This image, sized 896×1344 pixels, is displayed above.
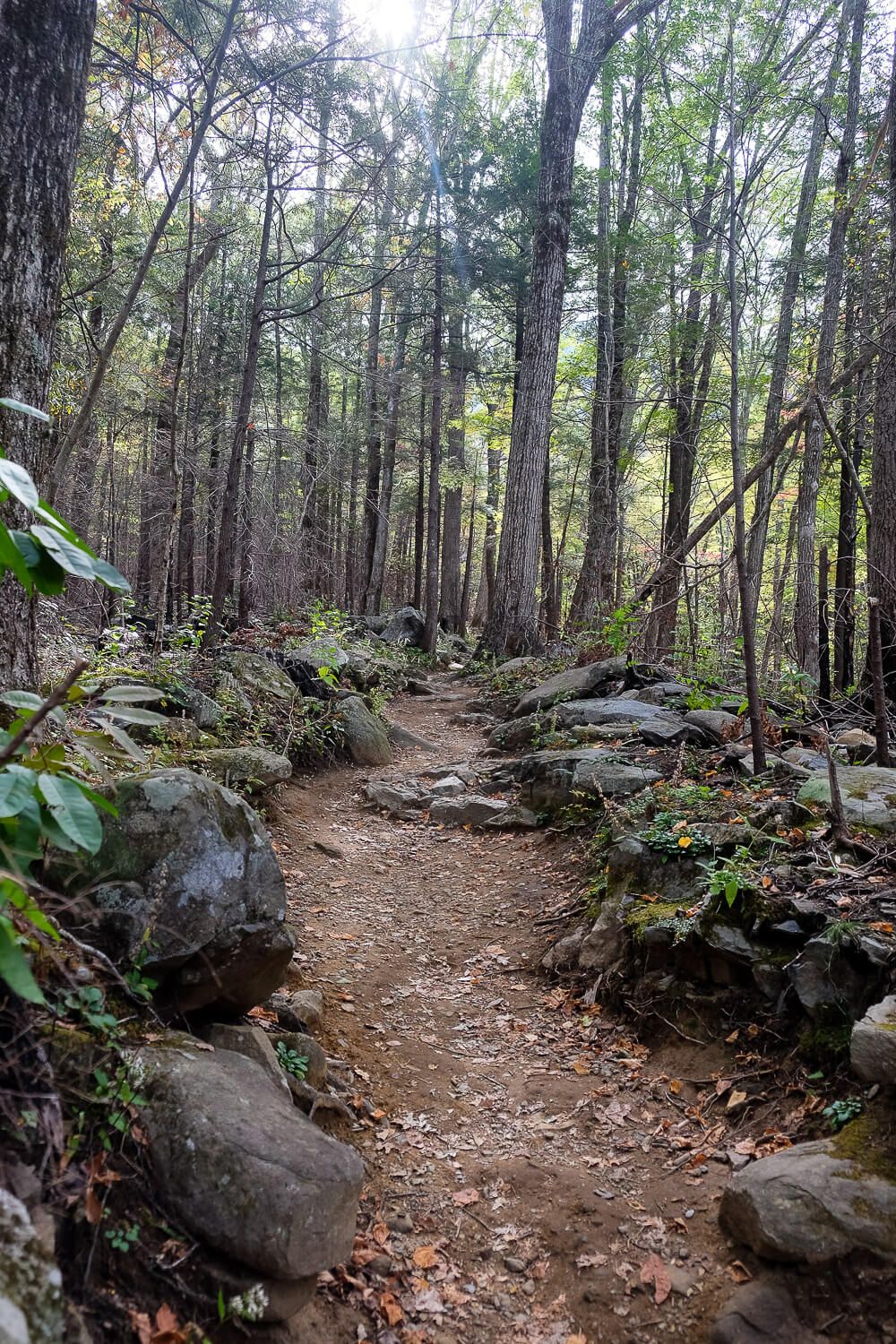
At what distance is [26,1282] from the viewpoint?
4.50 feet

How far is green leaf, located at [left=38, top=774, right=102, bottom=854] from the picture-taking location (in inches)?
62.7

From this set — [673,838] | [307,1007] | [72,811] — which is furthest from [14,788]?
→ [673,838]

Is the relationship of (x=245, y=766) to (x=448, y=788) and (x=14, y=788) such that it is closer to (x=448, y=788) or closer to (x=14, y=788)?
(x=448, y=788)

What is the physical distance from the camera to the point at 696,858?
13.9ft

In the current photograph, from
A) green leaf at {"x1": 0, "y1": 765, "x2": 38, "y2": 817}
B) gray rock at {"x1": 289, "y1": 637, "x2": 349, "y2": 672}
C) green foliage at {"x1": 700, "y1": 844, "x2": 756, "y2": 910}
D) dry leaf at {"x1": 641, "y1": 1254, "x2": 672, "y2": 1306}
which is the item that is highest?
gray rock at {"x1": 289, "y1": 637, "x2": 349, "y2": 672}

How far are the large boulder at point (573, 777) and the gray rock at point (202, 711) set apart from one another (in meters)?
2.98

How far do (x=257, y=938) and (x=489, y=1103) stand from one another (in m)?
1.51

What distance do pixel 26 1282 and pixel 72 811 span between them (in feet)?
2.95

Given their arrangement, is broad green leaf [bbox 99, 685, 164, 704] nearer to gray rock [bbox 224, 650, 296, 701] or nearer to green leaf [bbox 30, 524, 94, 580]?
green leaf [bbox 30, 524, 94, 580]

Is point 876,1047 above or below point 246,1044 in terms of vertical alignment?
above

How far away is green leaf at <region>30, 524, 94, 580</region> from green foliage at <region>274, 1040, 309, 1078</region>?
7.86 ft

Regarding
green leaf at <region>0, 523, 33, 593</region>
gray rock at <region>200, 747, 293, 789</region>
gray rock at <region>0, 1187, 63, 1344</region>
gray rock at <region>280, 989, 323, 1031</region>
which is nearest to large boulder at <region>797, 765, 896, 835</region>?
gray rock at <region>280, 989, 323, 1031</region>

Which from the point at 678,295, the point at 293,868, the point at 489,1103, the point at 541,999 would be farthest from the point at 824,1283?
the point at 678,295

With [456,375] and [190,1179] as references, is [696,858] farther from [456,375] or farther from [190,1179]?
[456,375]
